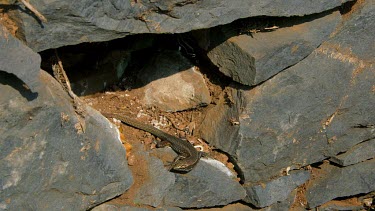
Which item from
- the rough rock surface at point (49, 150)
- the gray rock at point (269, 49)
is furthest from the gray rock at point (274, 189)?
the rough rock surface at point (49, 150)

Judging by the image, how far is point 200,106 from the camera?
4777mm

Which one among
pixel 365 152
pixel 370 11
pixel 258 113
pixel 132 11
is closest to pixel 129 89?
pixel 258 113

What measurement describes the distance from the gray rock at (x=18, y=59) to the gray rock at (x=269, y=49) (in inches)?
66.5

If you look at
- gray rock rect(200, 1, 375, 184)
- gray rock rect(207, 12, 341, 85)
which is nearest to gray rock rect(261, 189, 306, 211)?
gray rock rect(200, 1, 375, 184)

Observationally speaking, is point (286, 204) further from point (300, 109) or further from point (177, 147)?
point (177, 147)

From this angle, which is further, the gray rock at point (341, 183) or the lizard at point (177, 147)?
the gray rock at point (341, 183)

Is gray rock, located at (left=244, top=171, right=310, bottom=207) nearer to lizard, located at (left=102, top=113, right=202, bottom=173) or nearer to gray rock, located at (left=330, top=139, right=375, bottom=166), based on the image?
gray rock, located at (left=330, top=139, right=375, bottom=166)

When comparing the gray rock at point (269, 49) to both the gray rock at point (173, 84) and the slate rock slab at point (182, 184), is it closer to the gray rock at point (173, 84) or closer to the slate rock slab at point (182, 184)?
the gray rock at point (173, 84)

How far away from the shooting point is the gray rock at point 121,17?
3.14 metres

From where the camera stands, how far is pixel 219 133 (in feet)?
15.4

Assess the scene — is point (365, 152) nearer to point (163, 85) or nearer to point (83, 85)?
point (163, 85)

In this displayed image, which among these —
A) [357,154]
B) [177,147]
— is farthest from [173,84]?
[357,154]

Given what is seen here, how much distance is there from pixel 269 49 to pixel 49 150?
1.85 meters

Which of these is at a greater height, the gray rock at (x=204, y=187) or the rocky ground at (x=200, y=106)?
the rocky ground at (x=200, y=106)
